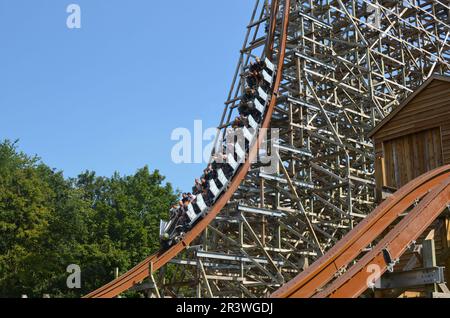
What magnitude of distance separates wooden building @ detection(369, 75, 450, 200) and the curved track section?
6.53 feet

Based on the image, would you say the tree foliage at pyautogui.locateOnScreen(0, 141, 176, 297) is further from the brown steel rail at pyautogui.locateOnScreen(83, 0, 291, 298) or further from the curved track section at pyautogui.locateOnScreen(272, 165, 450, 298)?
the curved track section at pyautogui.locateOnScreen(272, 165, 450, 298)

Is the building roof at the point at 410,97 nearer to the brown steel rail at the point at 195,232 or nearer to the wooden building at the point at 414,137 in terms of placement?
the wooden building at the point at 414,137

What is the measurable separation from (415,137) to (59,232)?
61.5 ft

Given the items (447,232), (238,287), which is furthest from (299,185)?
(447,232)

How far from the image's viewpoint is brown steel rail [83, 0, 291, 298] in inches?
468

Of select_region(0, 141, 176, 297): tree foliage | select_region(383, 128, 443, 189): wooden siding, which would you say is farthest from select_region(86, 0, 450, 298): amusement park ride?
select_region(0, 141, 176, 297): tree foliage

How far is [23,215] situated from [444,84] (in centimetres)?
1829

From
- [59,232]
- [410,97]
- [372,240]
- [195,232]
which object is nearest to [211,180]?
[195,232]

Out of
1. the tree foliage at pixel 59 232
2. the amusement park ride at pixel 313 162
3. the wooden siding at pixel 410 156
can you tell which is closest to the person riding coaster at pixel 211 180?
the amusement park ride at pixel 313 162

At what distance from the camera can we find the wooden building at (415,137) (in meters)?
11.3

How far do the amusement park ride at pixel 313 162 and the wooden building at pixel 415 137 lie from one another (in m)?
0.02

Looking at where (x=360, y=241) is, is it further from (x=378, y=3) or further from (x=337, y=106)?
(x=378, y=3)

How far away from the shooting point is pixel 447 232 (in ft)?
30.9

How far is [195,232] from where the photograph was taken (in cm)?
1324
